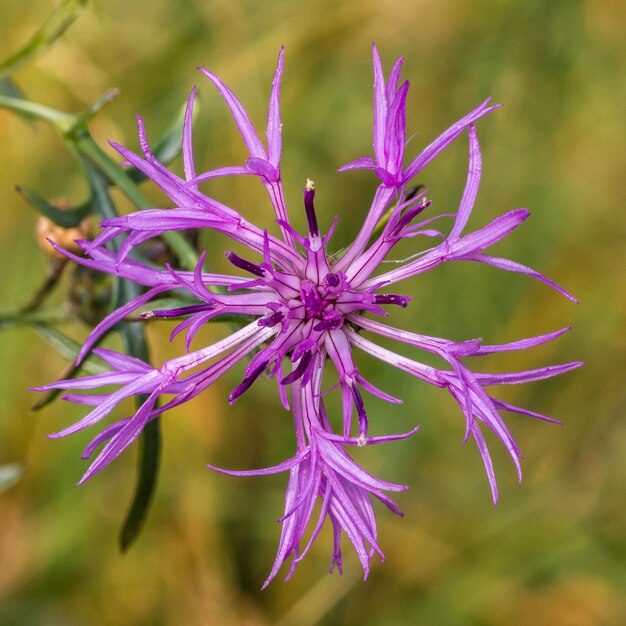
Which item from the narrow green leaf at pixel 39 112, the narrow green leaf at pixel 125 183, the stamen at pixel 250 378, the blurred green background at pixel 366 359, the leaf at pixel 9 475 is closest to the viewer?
the stamen at pixel 250 378

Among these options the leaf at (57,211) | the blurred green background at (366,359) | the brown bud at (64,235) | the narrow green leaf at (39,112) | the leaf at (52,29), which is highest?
the leaf at (52,29)

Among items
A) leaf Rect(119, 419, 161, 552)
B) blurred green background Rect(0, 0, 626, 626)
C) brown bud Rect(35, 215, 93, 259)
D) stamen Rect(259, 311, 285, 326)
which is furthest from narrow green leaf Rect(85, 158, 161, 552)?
blurred green background Rect(0, 0, 626, 626)

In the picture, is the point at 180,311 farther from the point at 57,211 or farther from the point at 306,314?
the point at 57,211

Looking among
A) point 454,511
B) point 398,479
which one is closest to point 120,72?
point 398,479

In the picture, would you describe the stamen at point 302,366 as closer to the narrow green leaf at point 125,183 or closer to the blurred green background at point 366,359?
the narrow green leaf at point 125,183

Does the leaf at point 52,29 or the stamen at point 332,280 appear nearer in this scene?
the stamen at point 332,280

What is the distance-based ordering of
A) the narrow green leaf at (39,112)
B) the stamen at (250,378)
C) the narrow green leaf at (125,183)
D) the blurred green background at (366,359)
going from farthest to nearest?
the blurred green background at (366,359)
the narrow green leaf at (39,112)
the narrow green leaf at (125,183)
the stamen at (250,378)

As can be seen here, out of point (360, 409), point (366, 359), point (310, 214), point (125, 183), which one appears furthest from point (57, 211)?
point (366, 359)

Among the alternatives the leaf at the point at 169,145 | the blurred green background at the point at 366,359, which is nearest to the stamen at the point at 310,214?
the leaf at the point at 169,145
